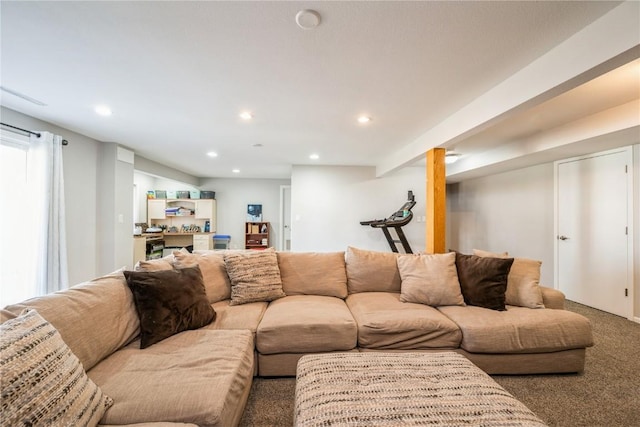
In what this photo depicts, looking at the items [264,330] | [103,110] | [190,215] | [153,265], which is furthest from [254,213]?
[264,330]

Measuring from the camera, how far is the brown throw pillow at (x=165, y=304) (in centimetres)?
160

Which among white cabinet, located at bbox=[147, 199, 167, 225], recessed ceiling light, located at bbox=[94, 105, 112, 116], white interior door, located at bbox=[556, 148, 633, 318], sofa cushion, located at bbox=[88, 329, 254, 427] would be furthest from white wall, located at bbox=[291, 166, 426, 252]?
sofa cushion, located at bbox=[88, 329, 254, 427]

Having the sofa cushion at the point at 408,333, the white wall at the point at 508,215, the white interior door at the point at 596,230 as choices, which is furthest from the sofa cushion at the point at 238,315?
the white wall at the point at 508,215

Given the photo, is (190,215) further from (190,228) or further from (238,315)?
(238,315)

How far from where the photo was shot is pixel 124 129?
10.5ft

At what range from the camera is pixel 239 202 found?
7371 millimetres

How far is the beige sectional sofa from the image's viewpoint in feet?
3.85

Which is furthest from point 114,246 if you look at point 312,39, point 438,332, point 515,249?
point 515,249

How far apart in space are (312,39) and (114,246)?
3.88m

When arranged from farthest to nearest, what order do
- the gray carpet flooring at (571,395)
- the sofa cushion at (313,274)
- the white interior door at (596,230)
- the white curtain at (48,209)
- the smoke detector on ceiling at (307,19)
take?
the white interior door at (596,230) → the white curtain at (48,209) → the sofa cushion at (313,274) → the gray carpet flooring at (571,395) → the smoke detector on ceiling at (307,19)

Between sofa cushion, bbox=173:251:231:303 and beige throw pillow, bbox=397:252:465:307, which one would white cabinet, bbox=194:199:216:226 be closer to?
sofa cushion, bbox=173:251:231:303

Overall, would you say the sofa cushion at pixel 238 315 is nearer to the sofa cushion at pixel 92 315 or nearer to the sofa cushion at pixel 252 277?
the sofa cushion at pixel 252 277

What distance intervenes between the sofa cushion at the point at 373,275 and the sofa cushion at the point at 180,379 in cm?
126

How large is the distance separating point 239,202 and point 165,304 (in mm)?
5896
